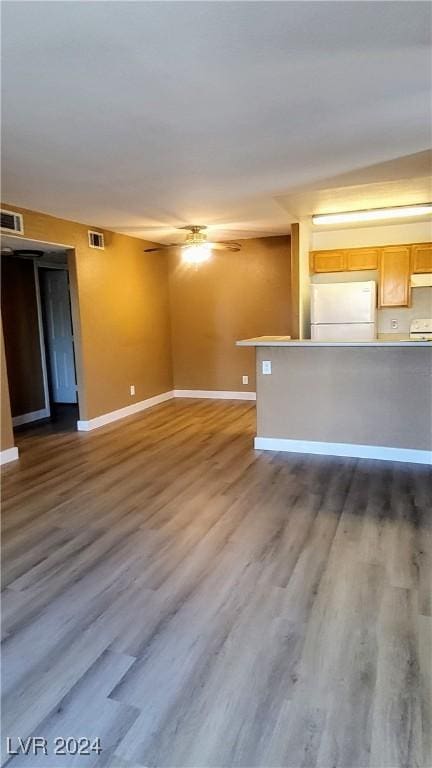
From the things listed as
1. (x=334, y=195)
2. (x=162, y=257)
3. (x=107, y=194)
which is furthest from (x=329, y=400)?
(x=162, y=257)

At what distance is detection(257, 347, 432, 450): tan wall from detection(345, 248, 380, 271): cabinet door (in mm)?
2172

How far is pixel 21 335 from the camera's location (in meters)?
6.24

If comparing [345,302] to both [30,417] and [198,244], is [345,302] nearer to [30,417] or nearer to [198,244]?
[198,244]

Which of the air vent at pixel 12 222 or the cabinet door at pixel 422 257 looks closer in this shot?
the air vent at pixel 12 222

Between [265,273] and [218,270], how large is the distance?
0.76m

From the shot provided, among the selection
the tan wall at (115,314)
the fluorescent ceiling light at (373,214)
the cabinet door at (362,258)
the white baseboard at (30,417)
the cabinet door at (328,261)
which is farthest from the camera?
the white baseboard at (30,417)

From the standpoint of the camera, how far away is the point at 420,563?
248cm

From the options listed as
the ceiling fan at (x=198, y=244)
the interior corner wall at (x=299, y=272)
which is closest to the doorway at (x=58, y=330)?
the ceiling fan at (x=198, y=244)

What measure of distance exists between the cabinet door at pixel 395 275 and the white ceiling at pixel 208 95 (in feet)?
6.82

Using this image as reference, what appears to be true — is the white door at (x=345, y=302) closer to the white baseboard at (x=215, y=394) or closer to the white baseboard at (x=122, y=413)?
the white baseboard at (x=215, y=394)

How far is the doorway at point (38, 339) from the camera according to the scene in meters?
5.98

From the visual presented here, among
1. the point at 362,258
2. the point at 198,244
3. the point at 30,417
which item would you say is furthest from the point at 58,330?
the point at 362,258

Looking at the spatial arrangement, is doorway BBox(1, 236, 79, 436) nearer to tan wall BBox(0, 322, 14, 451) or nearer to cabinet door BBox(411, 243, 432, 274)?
tan wall BBox(0, 322, 14, 451)

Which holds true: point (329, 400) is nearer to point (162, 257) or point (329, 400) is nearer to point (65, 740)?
point (65, 740)
